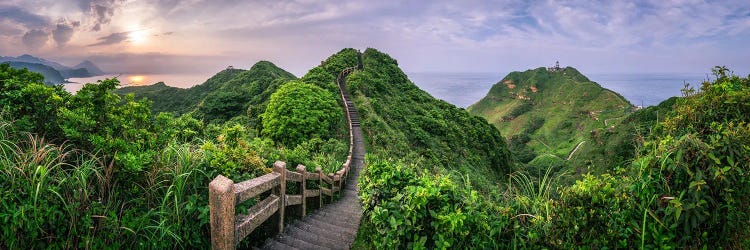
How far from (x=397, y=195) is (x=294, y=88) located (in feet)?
61.2

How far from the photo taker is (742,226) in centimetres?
285

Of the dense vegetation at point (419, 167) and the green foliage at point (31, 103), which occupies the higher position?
the green foliage at point (31, 103)

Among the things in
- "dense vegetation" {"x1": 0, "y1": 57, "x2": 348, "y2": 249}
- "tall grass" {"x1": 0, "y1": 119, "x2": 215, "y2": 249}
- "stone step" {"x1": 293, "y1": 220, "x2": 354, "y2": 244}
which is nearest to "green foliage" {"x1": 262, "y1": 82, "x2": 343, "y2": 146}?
"stone step" {"x1": 293, "y1": 220, "x2": 354, "y2": 244}

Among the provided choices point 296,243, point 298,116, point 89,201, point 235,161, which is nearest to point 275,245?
point 296,243

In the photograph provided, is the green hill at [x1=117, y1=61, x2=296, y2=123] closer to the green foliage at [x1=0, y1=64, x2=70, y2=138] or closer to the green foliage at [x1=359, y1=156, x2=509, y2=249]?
the green foliage at [x1=0, y1=64, x2=70, y2=138]

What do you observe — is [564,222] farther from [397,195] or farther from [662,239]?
[397,195]

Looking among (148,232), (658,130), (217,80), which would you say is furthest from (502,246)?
(217,80)

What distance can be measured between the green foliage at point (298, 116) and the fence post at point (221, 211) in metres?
14.1

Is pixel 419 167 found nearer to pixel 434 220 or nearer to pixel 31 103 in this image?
pixel 434 220

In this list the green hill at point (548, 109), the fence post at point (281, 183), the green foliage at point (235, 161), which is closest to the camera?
the green foliage at point (235, 161)

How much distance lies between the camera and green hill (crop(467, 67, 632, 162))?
227 feet

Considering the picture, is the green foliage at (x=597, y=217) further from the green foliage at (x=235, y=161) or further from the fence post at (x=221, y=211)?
the green foliage at (x=235, y=161)

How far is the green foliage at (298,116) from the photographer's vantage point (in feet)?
60.6

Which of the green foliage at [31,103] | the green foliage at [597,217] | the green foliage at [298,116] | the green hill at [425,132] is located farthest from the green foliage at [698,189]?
the green foliage at [298,116]
